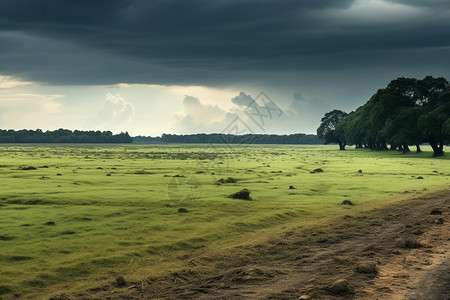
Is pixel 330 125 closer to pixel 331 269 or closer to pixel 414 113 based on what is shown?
pixel 414 113

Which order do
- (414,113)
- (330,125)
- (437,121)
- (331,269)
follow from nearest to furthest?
1. (331,269)
2. (437,121)
3. (414,113)
4. (330,125)

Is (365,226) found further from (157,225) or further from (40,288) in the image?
(40,288)

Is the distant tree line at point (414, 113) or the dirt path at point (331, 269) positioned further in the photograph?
the distant tree line at point (414, 113)

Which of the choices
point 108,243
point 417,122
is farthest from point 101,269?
point 417,122

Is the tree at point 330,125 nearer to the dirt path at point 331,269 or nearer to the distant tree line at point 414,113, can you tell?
the distant tree line at point 414,113

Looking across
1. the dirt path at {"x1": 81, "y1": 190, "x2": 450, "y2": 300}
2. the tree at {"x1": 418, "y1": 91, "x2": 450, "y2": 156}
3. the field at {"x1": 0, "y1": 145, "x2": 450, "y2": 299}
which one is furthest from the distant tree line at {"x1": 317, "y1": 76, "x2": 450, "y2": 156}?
the dirt path at {"x1": 81, "y1": 190, "x2": 450, "y2": 300}

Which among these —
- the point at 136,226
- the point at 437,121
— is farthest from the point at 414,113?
the point at 136,226

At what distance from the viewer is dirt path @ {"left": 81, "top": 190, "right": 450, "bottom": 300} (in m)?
9.56

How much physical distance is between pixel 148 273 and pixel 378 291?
547cm

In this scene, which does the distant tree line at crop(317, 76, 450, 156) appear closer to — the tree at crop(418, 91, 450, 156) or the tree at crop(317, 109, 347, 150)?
the tree at crop(418, 91, 450, 156)

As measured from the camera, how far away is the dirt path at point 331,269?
9562 mm

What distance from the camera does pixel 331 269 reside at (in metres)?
11.3

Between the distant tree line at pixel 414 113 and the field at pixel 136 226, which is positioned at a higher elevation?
the distant tree line at pixel 414 113

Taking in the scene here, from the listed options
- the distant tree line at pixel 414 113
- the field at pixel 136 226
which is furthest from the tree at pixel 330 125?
the field at pixel 136 226
